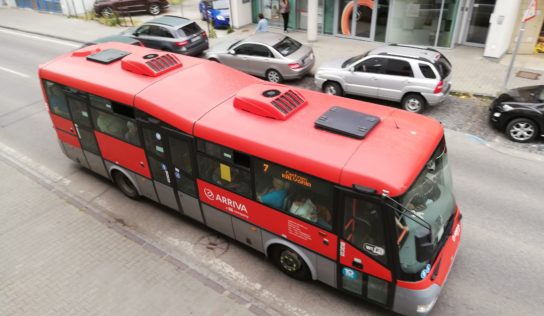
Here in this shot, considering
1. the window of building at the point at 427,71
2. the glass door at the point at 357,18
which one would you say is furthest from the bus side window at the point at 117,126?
the glass door at the point at 357,18

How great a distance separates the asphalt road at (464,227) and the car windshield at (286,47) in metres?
A: 5.49

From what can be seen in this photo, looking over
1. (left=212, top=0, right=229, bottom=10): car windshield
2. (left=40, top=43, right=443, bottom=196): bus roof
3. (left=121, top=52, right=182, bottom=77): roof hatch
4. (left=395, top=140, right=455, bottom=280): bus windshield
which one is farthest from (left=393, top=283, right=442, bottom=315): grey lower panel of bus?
(left=212, top=0, right=229, bottom=10): car windshield

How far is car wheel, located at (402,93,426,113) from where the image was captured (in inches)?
483

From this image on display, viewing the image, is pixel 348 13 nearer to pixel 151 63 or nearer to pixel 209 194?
pixel 151 63

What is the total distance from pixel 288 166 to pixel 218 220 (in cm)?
234

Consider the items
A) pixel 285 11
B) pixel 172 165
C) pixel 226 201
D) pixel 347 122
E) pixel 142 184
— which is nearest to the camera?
pixel 347 122

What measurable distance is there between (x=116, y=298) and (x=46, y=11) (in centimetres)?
2896

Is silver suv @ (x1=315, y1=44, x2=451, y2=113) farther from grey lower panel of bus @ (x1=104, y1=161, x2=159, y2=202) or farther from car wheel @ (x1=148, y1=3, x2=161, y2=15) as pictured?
car wheel @ (x1=148, y1=3, x2=161, y2=15)

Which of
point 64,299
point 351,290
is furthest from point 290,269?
point 64,299

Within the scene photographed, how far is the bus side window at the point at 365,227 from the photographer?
5.32 metres

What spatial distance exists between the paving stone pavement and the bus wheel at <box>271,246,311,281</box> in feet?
2.86

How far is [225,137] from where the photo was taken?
6.52 m

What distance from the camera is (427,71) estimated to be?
1185 cm

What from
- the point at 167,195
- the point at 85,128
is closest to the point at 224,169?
the point at 167,195
